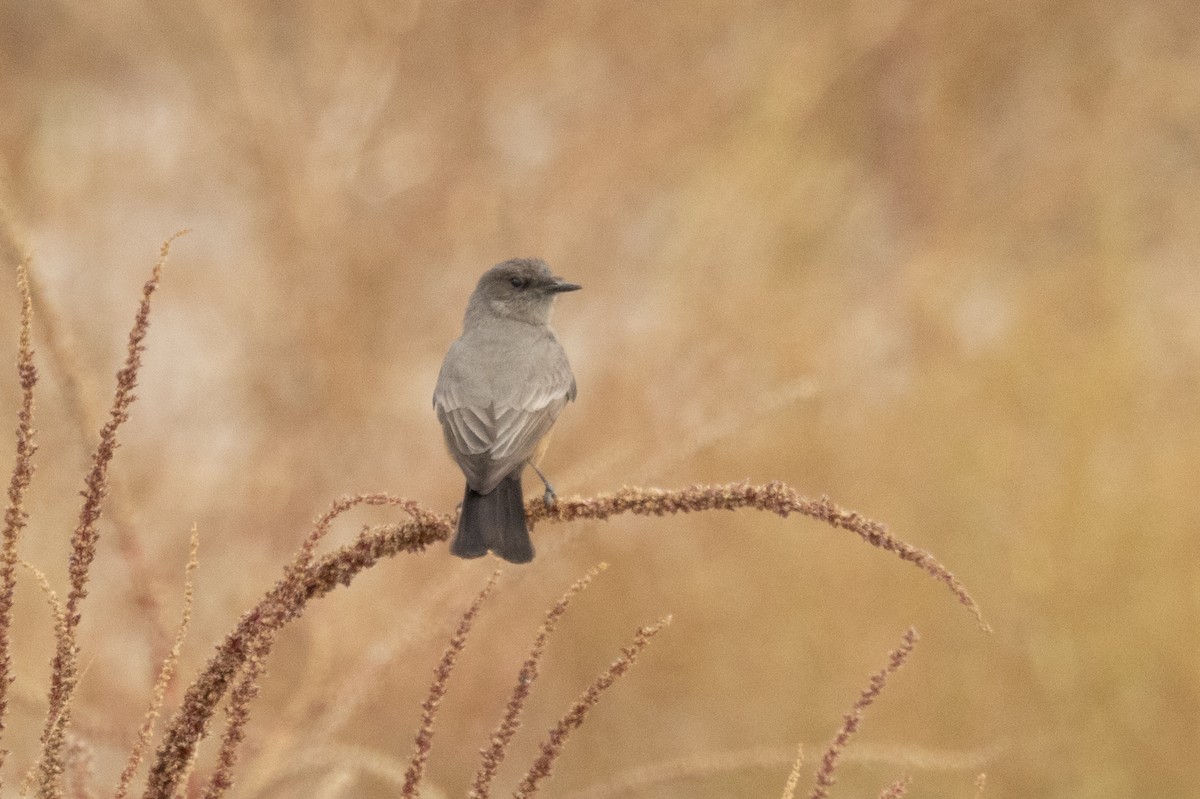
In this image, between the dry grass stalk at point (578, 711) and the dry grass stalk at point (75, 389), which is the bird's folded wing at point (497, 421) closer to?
the dry grass stalk at point (75, 389)

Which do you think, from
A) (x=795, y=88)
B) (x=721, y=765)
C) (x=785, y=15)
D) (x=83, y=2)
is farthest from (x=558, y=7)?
(x=721, y=765)

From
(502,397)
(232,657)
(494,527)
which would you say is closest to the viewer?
(232,657)

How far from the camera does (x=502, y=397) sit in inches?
133

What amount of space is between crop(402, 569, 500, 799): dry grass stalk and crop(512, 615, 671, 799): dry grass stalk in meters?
0.12

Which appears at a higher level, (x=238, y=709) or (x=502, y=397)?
(x=502, y=397)

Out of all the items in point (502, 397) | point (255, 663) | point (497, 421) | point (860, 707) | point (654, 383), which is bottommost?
point (860, 707)

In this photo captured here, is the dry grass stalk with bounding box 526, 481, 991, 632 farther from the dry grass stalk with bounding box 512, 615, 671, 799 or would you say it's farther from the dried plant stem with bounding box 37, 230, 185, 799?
the dried plant stem with bounding box 37, 230, 185, 799

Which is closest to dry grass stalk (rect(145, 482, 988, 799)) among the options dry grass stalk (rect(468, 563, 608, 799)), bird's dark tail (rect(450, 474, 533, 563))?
dry grass stalk (rect(468, 563, 608, 799))

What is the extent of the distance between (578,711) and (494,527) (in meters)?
1.28

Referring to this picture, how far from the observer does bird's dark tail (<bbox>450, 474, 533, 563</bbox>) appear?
2672 millimetres

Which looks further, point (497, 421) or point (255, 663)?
point (497, 421)

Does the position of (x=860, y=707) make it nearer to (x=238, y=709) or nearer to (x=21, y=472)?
(x=238, y=709)

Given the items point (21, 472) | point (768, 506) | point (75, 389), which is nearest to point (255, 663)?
point (21, 472)

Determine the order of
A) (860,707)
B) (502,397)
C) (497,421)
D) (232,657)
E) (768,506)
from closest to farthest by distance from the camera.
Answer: (860,707), (232,657), (768,506), (497,421), (502,397)
